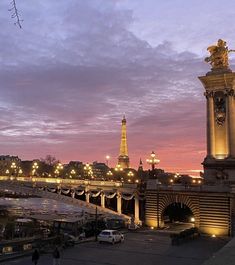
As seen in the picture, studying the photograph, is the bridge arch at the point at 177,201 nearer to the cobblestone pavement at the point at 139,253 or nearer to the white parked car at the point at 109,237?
the cobblestone pavement at the point at 139,253

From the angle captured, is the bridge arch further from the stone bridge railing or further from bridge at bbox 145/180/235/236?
the stone bridge railing

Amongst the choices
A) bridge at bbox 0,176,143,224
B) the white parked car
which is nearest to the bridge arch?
bridge at bbox 0,176,143,224

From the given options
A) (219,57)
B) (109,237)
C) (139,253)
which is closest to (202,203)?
(109,237)

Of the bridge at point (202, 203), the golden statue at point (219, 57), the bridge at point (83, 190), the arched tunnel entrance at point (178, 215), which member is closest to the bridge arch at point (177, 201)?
the bridge at point (202, 203)

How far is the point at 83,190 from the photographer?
80625mm

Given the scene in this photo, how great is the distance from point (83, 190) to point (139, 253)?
45.3m

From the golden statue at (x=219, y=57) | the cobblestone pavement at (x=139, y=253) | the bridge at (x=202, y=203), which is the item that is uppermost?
the golden statue at (x=219, y=57)

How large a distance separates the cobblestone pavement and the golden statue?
2611 cm

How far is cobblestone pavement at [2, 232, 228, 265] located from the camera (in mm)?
32438

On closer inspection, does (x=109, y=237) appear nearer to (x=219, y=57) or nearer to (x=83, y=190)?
(x=219, y=57)

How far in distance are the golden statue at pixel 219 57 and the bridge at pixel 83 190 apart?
22700mm

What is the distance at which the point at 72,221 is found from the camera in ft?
169

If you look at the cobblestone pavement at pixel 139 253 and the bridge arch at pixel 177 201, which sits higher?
the bridge arch at pixel 177 201

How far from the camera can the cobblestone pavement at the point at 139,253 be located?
32438mm
